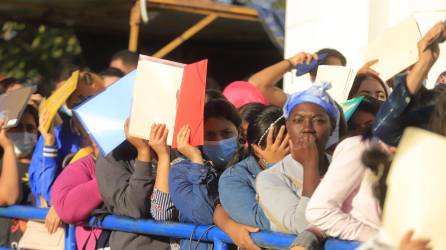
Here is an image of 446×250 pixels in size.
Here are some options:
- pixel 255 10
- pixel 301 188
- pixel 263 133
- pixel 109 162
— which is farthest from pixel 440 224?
pixel 255 10

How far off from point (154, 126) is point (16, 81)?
343 cm

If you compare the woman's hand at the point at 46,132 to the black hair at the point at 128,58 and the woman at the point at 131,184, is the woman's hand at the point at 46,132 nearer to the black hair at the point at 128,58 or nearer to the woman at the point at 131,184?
the black hair at the point at 128,58

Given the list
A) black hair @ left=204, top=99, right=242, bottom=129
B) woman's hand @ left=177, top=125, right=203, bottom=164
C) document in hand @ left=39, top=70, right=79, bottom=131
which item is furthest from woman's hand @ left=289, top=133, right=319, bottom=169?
document in hand @ left=39, top=70, right=79, bottom=131

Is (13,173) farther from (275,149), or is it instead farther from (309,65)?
(275,149)

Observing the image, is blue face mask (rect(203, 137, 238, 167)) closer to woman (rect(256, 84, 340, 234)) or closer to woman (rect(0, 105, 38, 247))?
woman (rect(256, 84, 340, 234))

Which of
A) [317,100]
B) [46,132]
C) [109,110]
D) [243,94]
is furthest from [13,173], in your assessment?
[317,100]

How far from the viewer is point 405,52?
5113 mm

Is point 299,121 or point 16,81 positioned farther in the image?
point 16,81

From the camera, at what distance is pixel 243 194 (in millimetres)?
4148

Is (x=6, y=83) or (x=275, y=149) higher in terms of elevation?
(x=275, y=149)

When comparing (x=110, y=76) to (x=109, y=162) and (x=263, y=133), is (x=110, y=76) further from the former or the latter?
(x=263, y=133)

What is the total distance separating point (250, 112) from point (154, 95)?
535mm

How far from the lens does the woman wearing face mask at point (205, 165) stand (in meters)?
4.41

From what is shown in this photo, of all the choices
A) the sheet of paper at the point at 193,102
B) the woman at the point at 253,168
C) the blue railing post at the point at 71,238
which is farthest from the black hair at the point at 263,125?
the blue railing post at the point at 71,238
